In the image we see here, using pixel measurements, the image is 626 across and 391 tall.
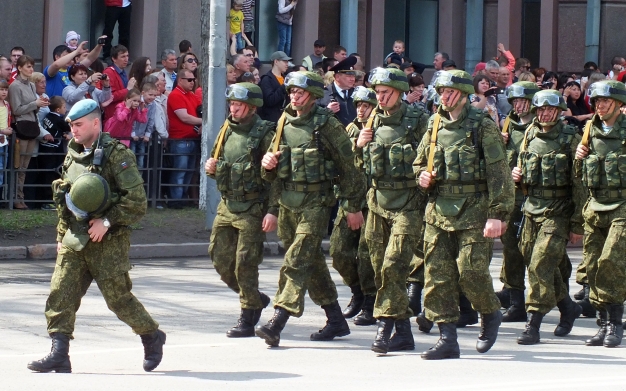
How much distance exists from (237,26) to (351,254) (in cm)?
1015

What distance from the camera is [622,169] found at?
10.3 meters

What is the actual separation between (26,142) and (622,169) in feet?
28.4

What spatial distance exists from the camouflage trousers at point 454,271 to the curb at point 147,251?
5786 millimetres

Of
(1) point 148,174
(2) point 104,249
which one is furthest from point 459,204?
(1) point 148,174

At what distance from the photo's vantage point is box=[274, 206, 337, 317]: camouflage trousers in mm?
9852

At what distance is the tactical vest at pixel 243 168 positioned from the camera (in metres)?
10.3

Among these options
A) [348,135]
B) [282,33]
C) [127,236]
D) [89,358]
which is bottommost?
[89,358]

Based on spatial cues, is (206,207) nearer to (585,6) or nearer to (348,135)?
(348,135)

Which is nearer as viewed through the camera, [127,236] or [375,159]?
[127,236]

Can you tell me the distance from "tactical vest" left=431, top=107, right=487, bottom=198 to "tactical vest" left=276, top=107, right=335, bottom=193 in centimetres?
96

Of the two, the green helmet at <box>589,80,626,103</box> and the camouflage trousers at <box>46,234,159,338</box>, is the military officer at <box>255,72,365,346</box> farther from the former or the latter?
the green helmet at <box>589,80,626,103</box>

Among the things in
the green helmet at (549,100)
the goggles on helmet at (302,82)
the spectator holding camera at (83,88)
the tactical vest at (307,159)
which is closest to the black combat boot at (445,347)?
the tactical vest at (307,159)

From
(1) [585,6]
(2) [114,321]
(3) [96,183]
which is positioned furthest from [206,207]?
(1) [585,6]

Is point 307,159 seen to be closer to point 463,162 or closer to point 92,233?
point 463,162
